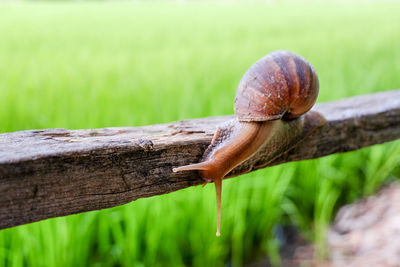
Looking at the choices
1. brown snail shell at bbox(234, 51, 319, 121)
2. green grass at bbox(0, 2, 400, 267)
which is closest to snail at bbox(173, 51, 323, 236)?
brown snail shell at bbox(234, 51, 319, 121)

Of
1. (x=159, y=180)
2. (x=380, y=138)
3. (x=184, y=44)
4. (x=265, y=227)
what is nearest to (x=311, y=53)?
(x=184, y=44)

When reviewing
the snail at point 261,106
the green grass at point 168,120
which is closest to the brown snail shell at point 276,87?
the snail at point 261,106

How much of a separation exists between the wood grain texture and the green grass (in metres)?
0.62

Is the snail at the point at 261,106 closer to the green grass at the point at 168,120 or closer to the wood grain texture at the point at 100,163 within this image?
the wood grain texture at the point at 100,163

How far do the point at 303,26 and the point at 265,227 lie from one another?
3.94 m

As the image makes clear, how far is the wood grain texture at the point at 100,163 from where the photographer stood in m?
0.55

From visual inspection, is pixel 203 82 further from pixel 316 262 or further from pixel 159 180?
pixel 159 180

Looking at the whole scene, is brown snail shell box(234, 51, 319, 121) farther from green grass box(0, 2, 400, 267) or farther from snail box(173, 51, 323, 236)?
green grass box(0, 2, 400, 267)

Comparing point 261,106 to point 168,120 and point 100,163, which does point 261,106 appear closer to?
point 100,163

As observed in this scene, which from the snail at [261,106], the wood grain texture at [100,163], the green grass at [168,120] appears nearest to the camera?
the wood grain texture at [100,163]

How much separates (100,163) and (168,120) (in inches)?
42.0

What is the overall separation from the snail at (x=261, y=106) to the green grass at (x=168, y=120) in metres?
0.63

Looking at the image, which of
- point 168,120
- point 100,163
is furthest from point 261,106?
point 168,120

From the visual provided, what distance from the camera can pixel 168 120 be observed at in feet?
5.50
